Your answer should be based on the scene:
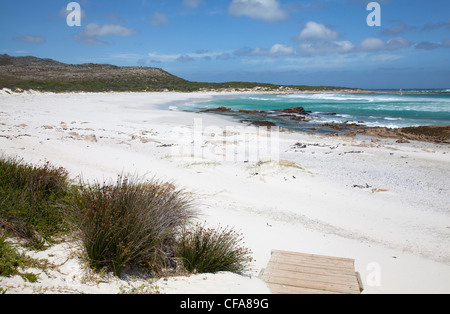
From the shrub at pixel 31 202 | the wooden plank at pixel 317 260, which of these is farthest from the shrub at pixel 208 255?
the shrub at pixel 31 202

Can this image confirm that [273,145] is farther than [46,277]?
Yes

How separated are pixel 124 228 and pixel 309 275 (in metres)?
2.37

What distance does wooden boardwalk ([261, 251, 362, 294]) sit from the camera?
3.74 meters

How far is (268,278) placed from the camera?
3.94m

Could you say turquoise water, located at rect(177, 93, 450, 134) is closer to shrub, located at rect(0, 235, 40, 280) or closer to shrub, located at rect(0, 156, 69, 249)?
shrub, located at rect(0, 156, 69, 249)

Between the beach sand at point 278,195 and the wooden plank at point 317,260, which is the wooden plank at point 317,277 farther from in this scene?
the wooden plank at point 317,260

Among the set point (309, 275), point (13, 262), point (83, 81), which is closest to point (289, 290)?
point (309, 275)

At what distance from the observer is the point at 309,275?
4.03 metres

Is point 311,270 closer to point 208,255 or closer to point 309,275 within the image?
point 309,275

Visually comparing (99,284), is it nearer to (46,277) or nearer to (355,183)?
(46,277)

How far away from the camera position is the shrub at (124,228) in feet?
12.0

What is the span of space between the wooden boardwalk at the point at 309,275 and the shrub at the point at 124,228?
1.44 m
